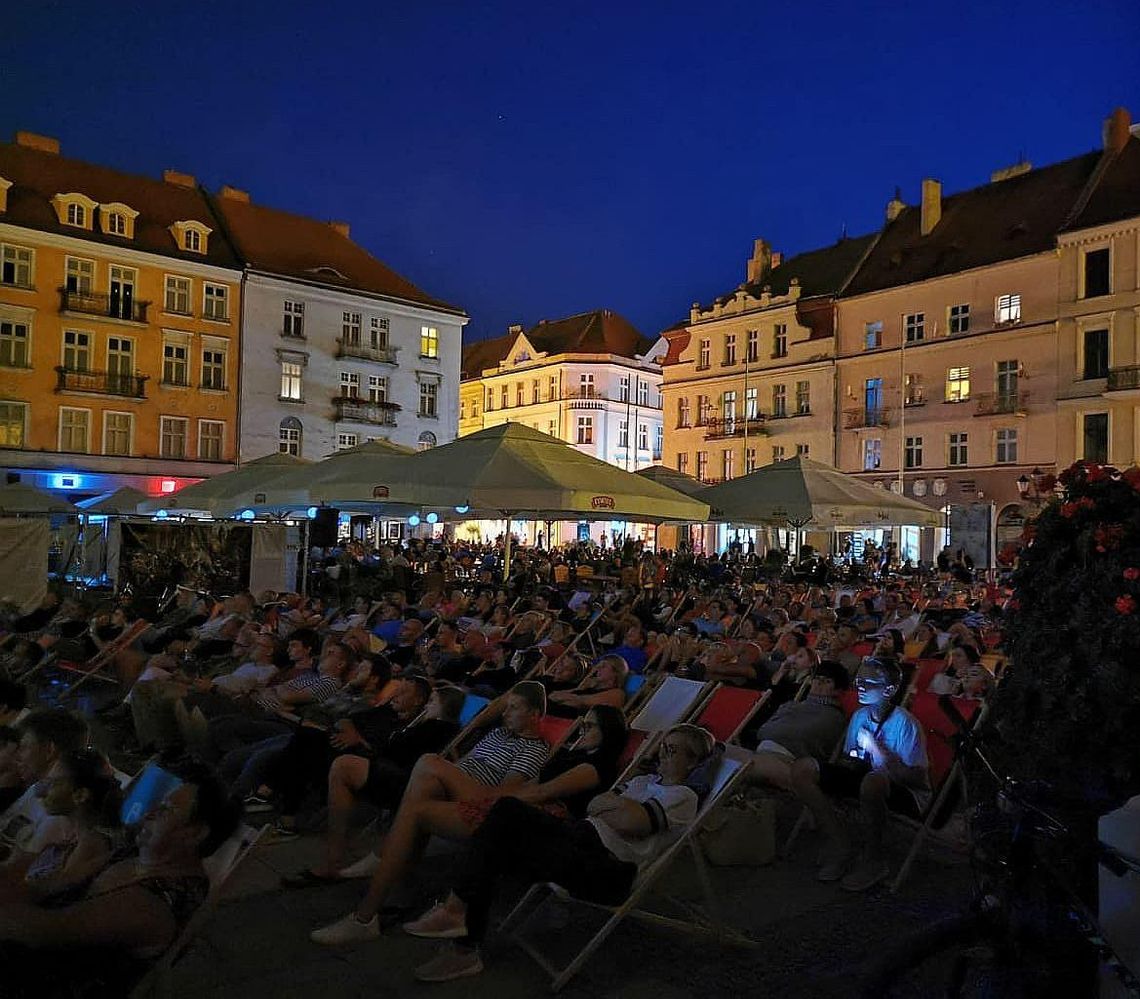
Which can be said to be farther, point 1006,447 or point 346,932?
point 1006,447

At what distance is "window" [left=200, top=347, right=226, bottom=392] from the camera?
37.9 meters

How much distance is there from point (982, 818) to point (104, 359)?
3763 centimetres

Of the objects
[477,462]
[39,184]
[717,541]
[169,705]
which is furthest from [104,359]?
[169,705]

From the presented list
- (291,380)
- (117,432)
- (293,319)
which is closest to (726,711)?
(117,432)

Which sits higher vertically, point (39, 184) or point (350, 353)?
point (39, 184)

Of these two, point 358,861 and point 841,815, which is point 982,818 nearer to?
point 841,815

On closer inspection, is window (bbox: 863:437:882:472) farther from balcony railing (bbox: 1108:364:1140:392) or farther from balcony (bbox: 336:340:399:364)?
balcony (bbox: 336:340:399:364)

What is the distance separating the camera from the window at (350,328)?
41562 mm

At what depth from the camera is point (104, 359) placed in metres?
35.6

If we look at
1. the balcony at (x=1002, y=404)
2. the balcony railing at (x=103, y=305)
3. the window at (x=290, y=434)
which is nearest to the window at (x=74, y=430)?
the balcony railing at (x=103, y=305)

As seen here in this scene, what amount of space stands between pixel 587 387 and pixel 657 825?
182ft

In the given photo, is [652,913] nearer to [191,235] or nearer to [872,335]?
[872,335]

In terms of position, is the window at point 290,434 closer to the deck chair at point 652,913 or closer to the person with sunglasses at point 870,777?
the person with sunglasses at point 870,777

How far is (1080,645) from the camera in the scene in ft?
11.8
